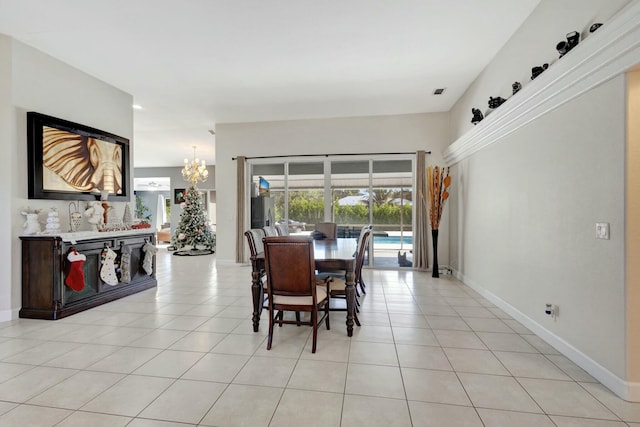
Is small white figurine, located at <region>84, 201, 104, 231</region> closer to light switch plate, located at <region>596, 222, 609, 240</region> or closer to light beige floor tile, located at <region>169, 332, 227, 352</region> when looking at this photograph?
light beige floor tile, located at <region>169, 332, 227, 352</region>

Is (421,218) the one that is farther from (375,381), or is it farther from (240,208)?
(375,381)

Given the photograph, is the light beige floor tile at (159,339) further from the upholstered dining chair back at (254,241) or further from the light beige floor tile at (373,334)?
the light beige floor tile at (373,334)

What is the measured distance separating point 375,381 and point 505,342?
148cm

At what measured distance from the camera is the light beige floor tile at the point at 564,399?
1.83m

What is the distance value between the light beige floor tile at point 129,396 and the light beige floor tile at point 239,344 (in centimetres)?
56

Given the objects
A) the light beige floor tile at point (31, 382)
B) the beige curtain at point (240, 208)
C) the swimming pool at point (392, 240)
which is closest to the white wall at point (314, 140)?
the beige curtain at point (240, 208)

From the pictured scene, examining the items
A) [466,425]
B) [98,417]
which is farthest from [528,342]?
[98,417]

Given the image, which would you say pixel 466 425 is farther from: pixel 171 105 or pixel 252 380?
pixel 171 105

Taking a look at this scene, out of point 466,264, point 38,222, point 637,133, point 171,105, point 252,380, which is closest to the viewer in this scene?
point 637,133

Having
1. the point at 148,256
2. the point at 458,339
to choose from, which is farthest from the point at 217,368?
the point at 148,256

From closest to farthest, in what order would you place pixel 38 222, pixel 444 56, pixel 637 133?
pixel 637 133 < pixel 38 222 < pixel 444 56

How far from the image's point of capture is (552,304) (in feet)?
8.96

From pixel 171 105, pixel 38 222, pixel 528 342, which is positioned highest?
pixel 171 105

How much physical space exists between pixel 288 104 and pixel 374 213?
2.85 m
